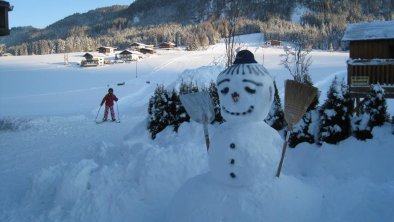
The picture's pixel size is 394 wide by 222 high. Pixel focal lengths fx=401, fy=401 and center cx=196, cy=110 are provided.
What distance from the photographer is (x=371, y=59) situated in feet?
39.2

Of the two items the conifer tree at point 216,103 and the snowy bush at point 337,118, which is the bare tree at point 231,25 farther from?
the snowy bush at point 337,118

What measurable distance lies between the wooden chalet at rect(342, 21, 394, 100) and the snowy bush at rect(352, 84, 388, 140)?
4848 mm

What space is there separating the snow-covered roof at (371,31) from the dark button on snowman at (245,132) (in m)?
8.78

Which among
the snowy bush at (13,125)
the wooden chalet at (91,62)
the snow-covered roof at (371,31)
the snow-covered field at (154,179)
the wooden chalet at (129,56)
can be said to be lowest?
the snowy bush at (13,125)

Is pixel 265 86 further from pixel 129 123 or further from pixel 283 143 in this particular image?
pixel 129 123

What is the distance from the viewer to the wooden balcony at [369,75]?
11695 millimetres

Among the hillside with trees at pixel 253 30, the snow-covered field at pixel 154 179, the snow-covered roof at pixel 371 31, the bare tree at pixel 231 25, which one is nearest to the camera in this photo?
the snow-covered field at pixel 154 179

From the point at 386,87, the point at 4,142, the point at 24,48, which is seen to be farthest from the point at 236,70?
the point at 24,48

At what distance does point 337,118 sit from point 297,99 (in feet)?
9.21

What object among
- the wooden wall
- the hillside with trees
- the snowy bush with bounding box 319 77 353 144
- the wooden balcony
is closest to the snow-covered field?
the snowy bush with bounding box 319 77 353 144

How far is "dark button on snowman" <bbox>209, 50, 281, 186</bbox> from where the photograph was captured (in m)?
4.65

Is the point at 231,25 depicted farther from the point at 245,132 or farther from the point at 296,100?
the point at 245,132

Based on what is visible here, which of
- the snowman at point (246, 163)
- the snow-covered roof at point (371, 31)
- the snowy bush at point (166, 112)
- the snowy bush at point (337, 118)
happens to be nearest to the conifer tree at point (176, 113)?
the snowy bush at point (166, 112)

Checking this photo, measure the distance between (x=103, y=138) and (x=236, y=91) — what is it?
8.65m
